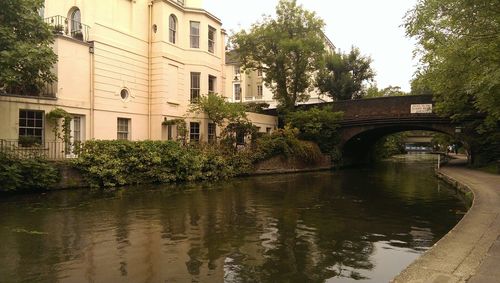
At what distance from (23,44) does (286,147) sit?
705 inches

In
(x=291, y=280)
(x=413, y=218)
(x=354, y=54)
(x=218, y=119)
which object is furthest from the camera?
(x=354, y=54)

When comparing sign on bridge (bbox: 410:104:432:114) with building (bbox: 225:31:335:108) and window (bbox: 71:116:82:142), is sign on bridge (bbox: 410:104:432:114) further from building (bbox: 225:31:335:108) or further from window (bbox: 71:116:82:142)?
window (bbox: 71:116:82:142)

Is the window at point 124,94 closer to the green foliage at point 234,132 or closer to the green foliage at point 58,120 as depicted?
the green foliage at point 58,120

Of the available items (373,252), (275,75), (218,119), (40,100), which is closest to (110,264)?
(373,252)

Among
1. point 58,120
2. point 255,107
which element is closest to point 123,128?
point 58,120

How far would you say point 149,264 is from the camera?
22.4ft

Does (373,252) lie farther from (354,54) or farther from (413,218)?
(354,54)

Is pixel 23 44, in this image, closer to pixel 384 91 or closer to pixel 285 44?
pixel 285 44

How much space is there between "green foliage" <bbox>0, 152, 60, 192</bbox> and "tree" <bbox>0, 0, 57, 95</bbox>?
2.81m

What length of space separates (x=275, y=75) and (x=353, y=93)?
13.1 m

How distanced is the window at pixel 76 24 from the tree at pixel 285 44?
14.7 metres

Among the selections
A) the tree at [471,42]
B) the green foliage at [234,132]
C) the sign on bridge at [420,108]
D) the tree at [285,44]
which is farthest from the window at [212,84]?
the sign on bridge at [420,108]

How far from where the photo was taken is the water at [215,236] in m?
6.52

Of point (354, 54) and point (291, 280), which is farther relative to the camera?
point (354, 54)
